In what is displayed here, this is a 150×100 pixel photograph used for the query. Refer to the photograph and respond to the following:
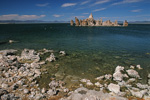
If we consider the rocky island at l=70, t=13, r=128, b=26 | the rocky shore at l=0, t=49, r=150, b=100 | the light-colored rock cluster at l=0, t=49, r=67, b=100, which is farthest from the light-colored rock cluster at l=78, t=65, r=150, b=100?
the rocky island at l=70, t=13, r=128, b=26

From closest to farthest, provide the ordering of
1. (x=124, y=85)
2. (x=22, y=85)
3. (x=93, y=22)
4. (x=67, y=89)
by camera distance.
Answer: (x=67, y=89) → (x=22, y=85) → (x=124, y=85) → (x=93, y=22)

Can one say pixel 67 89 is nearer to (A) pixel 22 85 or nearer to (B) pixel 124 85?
(A) pixel 22 85

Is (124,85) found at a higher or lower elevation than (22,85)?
lower

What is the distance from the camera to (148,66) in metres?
18.6

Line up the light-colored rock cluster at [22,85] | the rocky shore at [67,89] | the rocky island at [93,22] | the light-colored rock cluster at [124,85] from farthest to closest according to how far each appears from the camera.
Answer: the rocky island at [93,22] → the light-colored rock cluster at [124,85] → the light-colored rock cluster at [22,85] → the rocky shore at [67,89]

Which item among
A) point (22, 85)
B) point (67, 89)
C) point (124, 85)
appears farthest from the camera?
point (124, 85)

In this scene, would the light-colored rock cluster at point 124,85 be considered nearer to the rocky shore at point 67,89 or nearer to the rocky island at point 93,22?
the rocky shore at point 67,89

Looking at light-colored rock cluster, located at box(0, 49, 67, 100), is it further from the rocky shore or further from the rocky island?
the rocky island

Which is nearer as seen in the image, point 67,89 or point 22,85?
point 67,89

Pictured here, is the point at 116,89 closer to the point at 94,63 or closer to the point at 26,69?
the point at 94,63

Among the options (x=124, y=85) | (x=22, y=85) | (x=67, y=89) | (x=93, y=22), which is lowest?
(x=124, y=85)

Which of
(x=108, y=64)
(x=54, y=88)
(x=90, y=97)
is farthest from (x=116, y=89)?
(x=108, y=64)

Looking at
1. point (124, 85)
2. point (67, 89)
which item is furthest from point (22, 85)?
point (124, 85)

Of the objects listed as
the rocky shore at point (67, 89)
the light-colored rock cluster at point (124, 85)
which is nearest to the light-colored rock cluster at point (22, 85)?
the rocky shore at point (67, 89)
